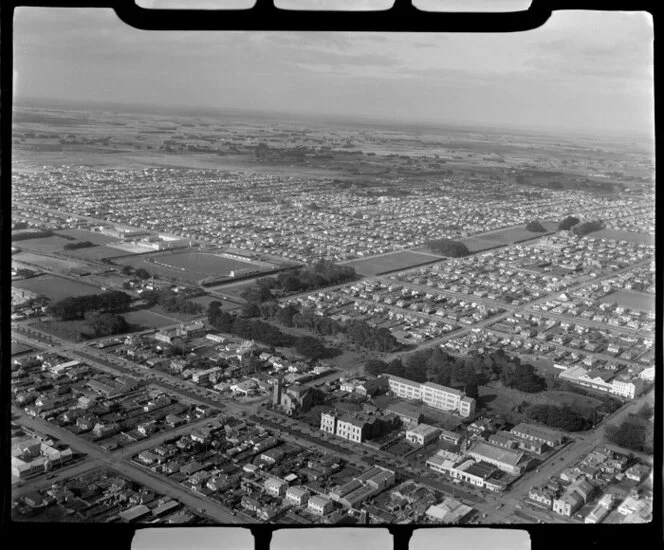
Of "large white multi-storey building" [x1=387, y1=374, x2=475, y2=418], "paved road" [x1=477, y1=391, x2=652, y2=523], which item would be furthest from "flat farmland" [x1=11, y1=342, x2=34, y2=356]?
"paved road" [x1=477, y1=391, x2=652, y2=523]

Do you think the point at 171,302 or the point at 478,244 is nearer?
the point at 171,302

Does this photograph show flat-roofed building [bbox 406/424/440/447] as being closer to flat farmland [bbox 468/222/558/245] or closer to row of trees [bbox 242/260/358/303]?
row of trees [bbox 242/260/358/303]

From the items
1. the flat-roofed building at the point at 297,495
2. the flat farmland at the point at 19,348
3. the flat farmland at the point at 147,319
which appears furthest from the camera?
the flat farmland at the point at 147,319

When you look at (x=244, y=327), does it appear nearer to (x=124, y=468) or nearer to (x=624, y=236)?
(x=124, y=468)

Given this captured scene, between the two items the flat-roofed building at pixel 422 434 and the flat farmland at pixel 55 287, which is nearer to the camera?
the flat farmland at pixel 55 287

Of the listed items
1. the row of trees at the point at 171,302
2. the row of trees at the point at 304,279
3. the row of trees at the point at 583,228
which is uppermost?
the row of trees at the point at 583,228

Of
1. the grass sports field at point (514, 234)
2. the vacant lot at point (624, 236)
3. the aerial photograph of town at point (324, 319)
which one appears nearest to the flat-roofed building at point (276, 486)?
the aerial photograph of town at point (324, 319)

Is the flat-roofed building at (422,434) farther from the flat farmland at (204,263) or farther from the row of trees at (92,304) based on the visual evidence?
the row of trees at (92,304)

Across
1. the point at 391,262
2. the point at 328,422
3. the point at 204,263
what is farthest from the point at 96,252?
the point at 391,262
